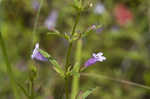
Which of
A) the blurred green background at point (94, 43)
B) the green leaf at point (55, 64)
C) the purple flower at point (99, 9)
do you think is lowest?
the blurred green background at point (94, 43)

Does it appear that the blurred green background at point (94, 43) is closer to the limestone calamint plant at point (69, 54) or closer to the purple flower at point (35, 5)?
the purple flower at point (35, 5)

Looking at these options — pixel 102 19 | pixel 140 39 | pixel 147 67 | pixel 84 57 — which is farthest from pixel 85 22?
pixel 147 67

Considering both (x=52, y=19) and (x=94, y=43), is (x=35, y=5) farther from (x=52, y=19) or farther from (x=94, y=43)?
(x=94, y=43)

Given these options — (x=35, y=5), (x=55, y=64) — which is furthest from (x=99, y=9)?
(x=55, y=64)

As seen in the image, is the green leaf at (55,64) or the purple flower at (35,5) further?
the purple flower at (35,5)

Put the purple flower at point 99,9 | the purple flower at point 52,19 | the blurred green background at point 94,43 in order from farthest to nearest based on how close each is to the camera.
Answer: the purple flower at point 52,19
the purple flower at point 99,9
the blurred green background at point 94,43

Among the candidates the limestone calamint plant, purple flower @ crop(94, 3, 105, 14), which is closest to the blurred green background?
purple flower @ crop(94, 3, 105, 14)

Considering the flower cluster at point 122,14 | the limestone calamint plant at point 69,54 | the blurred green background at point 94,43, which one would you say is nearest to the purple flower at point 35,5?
the blurred green background at point 94,43

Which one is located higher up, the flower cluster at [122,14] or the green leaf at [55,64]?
the green leaf at [55,64]

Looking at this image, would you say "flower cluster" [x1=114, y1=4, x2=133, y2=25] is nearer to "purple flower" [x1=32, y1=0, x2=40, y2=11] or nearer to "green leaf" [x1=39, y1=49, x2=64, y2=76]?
"purple flower" [x1=32, y1=0, x2=40, y2=11]

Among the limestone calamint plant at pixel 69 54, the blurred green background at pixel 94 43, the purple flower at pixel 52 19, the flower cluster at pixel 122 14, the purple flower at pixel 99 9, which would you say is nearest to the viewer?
the limestone calamint plant at pixel 69 54
